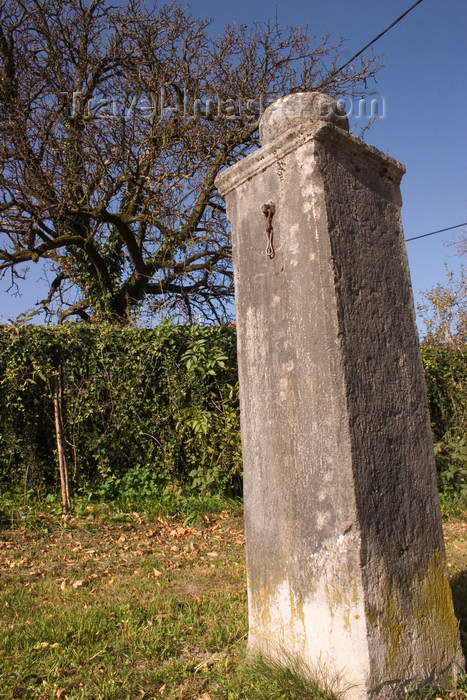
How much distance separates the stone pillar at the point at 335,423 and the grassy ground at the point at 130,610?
238 mm

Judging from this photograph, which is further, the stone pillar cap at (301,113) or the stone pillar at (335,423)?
the stone pillar cap at (301,113)

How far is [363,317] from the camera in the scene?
2432mm

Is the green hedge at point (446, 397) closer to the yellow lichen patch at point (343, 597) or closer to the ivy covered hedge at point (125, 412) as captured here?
the ivy covered hedge at point (125, 412)

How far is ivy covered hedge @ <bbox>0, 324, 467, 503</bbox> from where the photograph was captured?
644 cm

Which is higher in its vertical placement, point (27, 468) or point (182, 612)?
point (27, 468)

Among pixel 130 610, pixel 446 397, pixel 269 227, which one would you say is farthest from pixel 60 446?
pixel 446 397

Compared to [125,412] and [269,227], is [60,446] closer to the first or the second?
[125,412]

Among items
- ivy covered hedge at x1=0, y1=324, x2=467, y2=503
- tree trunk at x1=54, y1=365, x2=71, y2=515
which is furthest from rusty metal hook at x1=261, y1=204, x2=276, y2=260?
tree trunk at x1=54, y1=365, x2=71, y2=515

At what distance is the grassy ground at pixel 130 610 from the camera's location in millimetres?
2414

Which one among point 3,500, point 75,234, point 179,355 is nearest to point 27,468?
point 3,500

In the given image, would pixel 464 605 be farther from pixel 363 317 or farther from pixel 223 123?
pixel 223 123

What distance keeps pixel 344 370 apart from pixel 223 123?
28.7ft

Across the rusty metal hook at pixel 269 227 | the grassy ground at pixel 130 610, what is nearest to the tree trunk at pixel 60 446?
the grassy ground at pixel 130 610

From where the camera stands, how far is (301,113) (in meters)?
2.60
